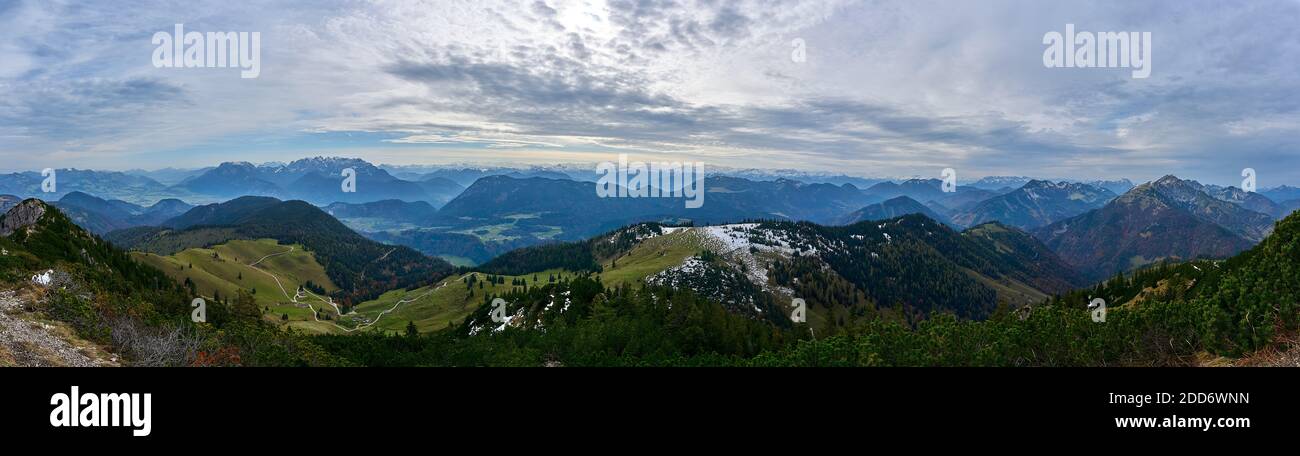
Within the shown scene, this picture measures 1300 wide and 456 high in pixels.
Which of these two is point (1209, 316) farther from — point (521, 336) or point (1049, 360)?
point (521, 336)

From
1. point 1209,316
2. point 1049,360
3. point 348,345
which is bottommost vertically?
point 348,345

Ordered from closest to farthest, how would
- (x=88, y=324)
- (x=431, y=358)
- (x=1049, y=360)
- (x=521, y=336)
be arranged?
(x=1049, y=360)
(x=88, y=324)
(x=431, y=358)
(x=521, y=336)

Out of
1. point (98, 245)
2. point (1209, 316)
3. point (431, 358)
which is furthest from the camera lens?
point (98, 245)

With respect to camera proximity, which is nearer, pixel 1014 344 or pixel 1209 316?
pixel 1209 316

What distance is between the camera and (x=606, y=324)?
73.1 metres

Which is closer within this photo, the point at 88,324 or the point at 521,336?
the point at 88,324
